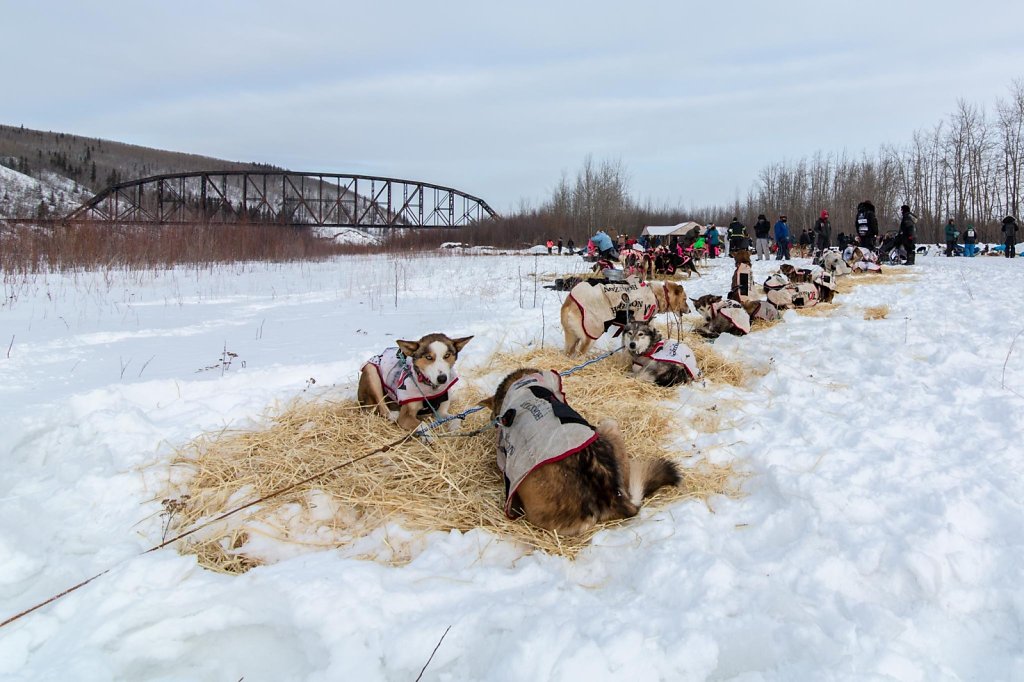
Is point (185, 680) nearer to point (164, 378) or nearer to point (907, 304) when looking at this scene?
point (164, 378)

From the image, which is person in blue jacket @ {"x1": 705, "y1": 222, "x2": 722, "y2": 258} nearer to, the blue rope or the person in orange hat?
the person in orange hat

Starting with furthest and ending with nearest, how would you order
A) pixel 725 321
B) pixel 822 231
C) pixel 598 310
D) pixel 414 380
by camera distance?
pixel 822 231 < pixel 725 321 < pixel 598 310 < pixel 414 380

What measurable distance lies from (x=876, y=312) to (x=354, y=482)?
28.0 feet

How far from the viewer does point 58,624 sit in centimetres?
211

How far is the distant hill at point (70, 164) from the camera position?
Answer: 80500 mm

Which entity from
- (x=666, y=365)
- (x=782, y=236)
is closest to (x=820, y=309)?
(x=666, y=365)

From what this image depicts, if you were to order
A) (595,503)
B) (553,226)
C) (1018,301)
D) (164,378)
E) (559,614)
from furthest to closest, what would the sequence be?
(553,226) → (1018,301) → (164,378) → (595,503) → (559,614)

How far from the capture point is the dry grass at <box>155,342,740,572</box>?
2.83 meters

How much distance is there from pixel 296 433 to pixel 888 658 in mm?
3639

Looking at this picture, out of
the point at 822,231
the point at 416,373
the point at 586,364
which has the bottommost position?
the point at 586,364

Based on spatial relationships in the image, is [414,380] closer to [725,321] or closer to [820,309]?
[725,321]

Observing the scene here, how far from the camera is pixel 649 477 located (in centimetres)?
309

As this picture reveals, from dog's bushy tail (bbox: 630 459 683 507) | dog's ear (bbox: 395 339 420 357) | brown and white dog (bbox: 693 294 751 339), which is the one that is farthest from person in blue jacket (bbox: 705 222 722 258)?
dog's bushy tail (bbox: 630 459 683 507)

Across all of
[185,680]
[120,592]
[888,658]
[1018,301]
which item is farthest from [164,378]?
[1018,301]
